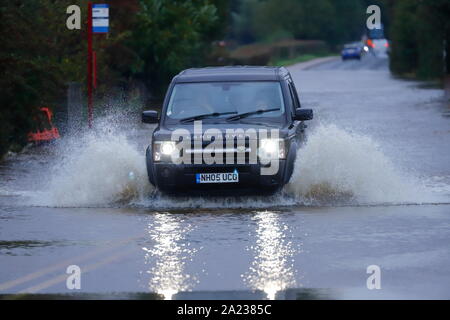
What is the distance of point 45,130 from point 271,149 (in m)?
12.4

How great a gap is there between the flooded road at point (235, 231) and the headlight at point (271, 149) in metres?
0.65

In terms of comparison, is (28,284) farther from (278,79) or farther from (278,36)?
(278,36)

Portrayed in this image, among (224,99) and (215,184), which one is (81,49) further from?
(215,184)

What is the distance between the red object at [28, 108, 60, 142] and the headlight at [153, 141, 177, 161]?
8.65m

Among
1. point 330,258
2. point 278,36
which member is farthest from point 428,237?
point 278,36

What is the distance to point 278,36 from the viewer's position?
164 meters

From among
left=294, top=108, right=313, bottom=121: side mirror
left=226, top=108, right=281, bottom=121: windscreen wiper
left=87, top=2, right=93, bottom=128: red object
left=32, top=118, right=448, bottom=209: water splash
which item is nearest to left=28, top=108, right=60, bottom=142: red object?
left=87, top=2, right=93, bottom=128: red object

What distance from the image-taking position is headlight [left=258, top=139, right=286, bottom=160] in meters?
16.3

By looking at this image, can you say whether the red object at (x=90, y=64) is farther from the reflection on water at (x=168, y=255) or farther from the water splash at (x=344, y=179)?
the reflection on water at (x=168, y=255)

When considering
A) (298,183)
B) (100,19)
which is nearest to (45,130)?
(100,19)

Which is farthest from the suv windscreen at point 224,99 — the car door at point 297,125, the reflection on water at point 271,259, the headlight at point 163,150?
the reflection on water at point 271,259

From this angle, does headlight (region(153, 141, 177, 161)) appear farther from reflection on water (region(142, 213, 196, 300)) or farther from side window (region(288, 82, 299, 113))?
side window (region(288, 82, 299, 113))

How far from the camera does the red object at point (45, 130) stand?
25094 mm
